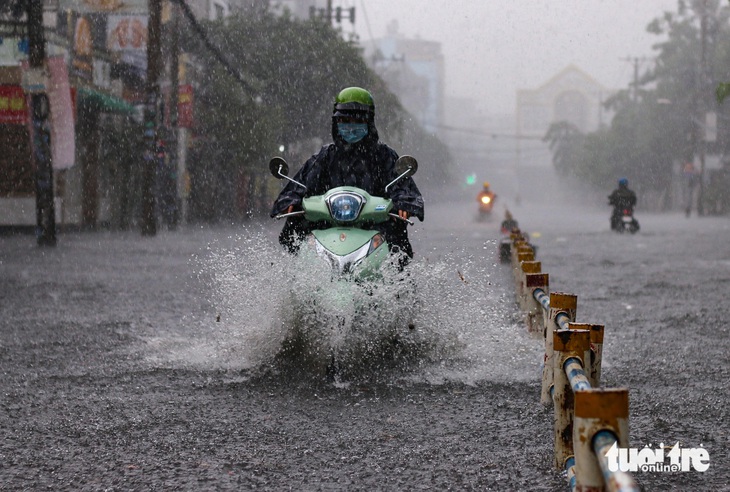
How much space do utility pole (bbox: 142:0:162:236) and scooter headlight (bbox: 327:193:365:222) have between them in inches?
716

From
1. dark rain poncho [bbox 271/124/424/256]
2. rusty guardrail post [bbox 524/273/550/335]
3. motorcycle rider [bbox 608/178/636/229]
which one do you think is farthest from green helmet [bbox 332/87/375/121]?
motorcycle rider [bbox 608/178/636/229]

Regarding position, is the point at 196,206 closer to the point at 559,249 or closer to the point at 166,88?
the point at 166,88

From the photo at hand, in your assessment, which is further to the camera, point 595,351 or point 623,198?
point 623,198

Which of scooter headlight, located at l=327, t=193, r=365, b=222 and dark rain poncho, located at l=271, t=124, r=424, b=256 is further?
dark rain poncho, located at l=271, t=124, r=424, b=256

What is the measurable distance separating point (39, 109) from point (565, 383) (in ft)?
54.2

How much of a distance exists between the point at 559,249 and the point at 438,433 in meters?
15.6

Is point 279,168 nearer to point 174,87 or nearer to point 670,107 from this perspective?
point 174,87

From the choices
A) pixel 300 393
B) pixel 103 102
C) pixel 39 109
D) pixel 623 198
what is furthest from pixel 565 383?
pixel 103 102

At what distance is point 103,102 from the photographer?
2828 centimetres

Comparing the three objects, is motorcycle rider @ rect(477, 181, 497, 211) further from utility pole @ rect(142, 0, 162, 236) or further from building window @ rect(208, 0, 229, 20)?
building window @ rect(208, 0, 229, 20)

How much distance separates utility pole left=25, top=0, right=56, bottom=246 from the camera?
733 inches

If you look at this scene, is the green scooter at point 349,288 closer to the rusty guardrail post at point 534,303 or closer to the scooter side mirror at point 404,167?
the scooter side mirror at point 404,167

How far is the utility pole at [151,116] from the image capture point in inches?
918

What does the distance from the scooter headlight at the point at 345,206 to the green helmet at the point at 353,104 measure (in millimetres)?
725
